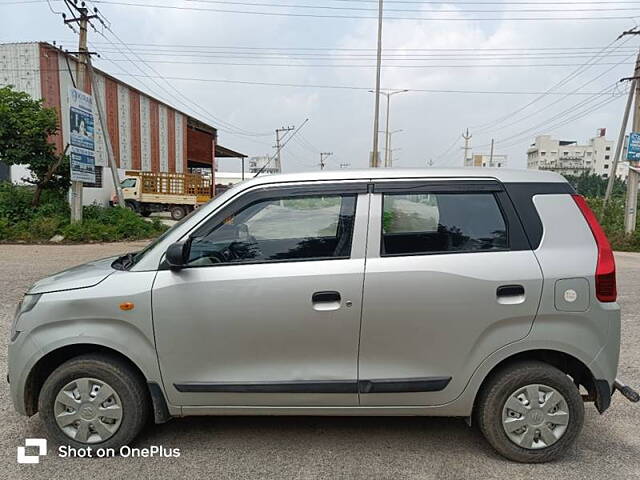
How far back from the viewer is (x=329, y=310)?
251 cm

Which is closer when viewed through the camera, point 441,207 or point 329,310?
point 329,310

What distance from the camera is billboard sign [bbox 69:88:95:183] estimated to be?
12938 mm

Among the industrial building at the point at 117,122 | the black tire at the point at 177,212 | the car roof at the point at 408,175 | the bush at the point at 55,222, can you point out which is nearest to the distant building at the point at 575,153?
the industrial building at the point at 117,122

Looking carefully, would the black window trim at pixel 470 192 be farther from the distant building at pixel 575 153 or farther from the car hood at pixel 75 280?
the distant building at pixel 575 153

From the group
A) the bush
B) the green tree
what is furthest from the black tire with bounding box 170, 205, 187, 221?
the green tree

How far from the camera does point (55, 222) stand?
43.6ft

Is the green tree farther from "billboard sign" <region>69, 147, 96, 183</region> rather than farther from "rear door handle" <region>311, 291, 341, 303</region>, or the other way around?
"rear door handle" <region>311, 291, 341, 303</region>

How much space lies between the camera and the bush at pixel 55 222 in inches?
508

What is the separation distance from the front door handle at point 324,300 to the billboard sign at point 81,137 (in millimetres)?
13207

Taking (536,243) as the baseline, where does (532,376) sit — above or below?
below

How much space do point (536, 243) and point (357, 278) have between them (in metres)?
1.14

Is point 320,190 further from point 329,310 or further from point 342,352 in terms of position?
point 342,352

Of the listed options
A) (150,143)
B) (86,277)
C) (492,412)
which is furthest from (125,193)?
(492,412)

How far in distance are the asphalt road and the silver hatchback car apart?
0.18m
